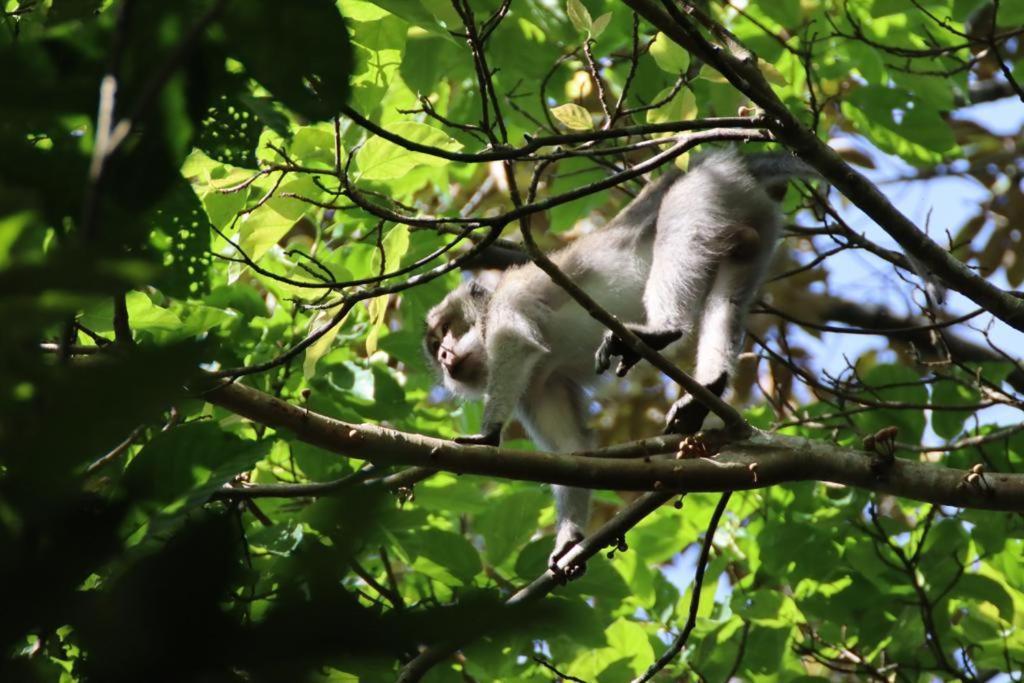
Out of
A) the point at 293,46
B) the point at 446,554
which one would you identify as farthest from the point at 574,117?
the point at 293,46

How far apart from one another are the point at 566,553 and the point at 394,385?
1.15m

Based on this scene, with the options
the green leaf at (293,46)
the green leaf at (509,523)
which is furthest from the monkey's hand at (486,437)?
the green leaf at (293,46)

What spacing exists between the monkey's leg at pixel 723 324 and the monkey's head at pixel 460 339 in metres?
1.51

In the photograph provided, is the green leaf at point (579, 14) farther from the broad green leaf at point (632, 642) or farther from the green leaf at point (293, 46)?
the broad green leaf at point (632, 642)

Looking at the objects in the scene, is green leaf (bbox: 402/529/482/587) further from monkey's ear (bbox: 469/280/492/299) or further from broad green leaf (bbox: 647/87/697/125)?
monkey's ear (bbox: 469/280/492/299)

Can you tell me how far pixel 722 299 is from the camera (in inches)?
225

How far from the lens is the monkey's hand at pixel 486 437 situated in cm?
461

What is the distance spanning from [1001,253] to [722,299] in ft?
14.0

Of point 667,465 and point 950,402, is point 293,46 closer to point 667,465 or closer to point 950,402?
point 667,465

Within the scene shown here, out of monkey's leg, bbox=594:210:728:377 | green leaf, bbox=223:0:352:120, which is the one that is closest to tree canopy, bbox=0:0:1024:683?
green leaf, bbox=223:0:352:120

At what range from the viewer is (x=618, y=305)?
635 cm

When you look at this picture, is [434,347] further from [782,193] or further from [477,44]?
[477,44]

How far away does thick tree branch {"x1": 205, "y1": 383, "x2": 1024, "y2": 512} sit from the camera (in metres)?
3.32

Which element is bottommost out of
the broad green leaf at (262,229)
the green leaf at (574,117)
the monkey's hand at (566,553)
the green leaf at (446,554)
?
the green leaf at (446,554)
